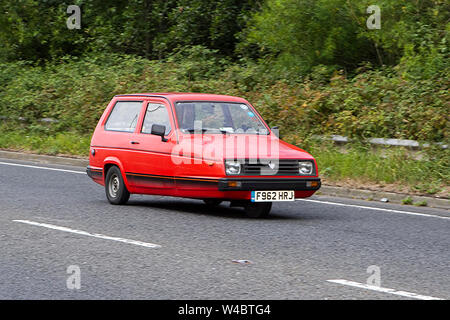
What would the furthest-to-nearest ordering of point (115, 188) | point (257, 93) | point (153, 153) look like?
point (257, 93)
point (115, 188)
point (153, 153)

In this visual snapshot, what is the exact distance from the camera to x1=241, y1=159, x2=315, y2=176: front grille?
1060 cm

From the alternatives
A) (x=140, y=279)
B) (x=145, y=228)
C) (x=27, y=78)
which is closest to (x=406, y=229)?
(x=145, y=228)

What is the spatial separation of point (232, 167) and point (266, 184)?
0.49 metres

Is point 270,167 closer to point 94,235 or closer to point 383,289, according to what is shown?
point 94,235

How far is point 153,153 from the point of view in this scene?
458 inches

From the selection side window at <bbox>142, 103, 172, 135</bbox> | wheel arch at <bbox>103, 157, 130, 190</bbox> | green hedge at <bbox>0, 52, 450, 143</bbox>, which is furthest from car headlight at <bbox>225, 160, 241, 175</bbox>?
green hedge at <bbox>0, 52, 450, 143</bbox>

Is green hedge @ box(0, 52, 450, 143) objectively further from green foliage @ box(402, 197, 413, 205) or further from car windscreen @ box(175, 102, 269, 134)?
car windscreen @ box(175, 102, 269, 134)

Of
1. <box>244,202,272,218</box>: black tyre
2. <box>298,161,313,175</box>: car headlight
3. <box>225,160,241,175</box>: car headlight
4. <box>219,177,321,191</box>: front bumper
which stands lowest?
<box>244,202,272,218</box>: black tyre

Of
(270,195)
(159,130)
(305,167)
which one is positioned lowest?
(270,195)

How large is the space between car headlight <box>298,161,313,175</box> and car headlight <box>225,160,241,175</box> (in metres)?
0.90

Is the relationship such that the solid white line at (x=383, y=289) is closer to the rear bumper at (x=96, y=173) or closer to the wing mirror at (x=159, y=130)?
the wing mirror at (x=159, y=130)

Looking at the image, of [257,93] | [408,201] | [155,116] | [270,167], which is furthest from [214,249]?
[257,93]

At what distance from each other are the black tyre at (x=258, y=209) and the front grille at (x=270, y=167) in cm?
61
